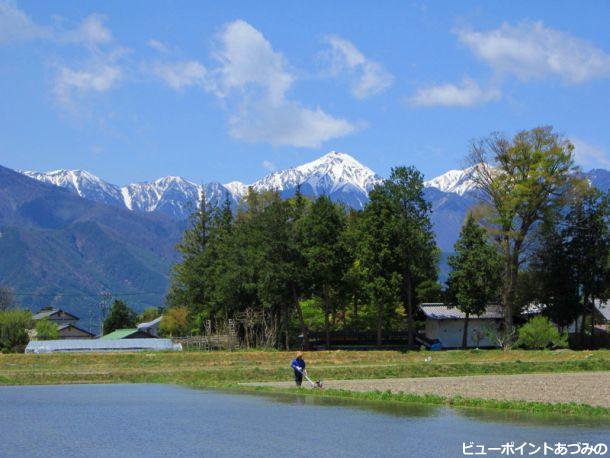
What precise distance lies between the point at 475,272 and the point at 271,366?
26.0 metres

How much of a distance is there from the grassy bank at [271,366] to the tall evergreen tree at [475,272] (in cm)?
995

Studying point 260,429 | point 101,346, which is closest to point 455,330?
point 101,346

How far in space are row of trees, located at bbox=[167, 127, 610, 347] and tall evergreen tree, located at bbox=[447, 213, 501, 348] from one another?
0.11 meters

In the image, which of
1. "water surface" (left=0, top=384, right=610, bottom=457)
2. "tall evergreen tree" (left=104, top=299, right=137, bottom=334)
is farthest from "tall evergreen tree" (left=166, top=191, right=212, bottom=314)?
"water surface" (left=0, top=384, right=610, bottom=457)

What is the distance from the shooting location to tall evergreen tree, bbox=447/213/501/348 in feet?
245

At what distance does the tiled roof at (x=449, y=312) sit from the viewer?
81.8 meters

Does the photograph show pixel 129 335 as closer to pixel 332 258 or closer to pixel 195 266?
pixel 195 266

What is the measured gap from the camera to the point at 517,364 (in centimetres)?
5347

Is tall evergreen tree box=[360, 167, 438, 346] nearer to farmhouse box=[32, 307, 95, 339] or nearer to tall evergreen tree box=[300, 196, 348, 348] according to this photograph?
tall evergreen tree box=[300, 196, 348, 348]

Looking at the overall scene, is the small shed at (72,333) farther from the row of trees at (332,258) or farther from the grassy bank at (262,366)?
the grassy bank at (262,366)

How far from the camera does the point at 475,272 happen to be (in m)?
74.8

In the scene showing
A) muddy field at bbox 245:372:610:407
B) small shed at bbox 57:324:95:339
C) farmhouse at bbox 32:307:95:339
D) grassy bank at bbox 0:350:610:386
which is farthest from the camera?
small shed at bbox 57:324:95:339

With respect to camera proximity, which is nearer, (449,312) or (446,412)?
(446,412)

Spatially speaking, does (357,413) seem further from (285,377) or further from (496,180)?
(496,180)
